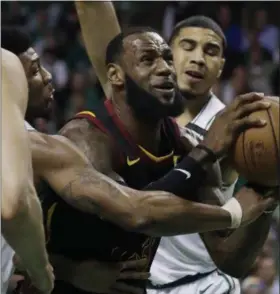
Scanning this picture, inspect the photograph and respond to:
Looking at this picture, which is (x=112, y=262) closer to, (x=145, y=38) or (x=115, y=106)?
(x=115, y=106)

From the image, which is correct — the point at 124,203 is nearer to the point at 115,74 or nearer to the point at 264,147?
the point at 264,147

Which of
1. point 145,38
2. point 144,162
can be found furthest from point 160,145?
point 145,38

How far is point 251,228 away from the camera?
14.6ft

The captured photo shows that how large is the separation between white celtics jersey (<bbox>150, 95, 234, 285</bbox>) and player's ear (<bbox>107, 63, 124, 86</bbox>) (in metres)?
0.95

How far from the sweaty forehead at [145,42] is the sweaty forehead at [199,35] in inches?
51.3

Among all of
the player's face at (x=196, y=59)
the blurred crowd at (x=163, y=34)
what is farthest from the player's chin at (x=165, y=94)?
the blurred crowd at (x=163, y=34)

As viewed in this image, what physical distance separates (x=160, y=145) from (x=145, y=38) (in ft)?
1.48

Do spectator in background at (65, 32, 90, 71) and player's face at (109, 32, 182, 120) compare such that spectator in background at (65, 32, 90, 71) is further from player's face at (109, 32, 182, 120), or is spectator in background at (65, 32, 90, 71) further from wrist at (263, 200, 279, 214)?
wrist at (263, 200, 279, 214)

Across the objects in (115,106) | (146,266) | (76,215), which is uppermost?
(115,106)

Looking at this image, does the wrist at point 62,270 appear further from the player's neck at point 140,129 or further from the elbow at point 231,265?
the elbow at point 231,265

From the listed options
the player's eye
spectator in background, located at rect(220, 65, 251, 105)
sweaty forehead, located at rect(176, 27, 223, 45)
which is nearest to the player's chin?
the player's eye

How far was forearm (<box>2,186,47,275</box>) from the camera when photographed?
3.07 meters

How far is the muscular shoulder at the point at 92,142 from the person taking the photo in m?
4.11

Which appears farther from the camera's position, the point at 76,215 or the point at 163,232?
the point at 76,215
